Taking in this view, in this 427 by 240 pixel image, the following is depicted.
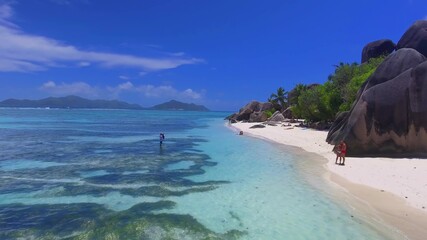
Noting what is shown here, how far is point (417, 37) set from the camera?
165ft

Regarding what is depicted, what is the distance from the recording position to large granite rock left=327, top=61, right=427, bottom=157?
68.1 feet

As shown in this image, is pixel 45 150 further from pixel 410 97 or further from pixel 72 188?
pixel 410 97

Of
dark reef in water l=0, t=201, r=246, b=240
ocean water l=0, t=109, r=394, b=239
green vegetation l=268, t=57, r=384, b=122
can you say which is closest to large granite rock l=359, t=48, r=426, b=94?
ocean water l=0, t=109, r=394, b=239

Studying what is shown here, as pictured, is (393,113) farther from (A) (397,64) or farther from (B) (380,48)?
(B) (380,48)

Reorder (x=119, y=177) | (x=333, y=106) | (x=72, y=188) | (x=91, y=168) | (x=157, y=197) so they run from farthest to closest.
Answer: (x=333, y=106) < (x=91, y=168) < (x=119, y=177) < (x=72, y=188) < (x=157, y=197)

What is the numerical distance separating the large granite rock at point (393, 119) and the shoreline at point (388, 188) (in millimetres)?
1384

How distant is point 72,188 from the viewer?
51.2 feet

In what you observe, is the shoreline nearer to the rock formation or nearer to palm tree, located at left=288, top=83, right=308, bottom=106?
the rock formation

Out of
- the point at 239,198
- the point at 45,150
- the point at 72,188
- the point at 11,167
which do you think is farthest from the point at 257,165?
the point at 45,150

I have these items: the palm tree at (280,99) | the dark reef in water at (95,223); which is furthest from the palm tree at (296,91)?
the dark reef in water at (95,223)

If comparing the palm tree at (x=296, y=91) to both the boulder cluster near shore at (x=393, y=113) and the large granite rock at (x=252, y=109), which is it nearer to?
the large granite rock at (x=252, y=109)

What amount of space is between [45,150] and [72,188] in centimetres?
1521

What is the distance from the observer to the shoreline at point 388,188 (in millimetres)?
10938

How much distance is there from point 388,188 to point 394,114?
8.66 metres
